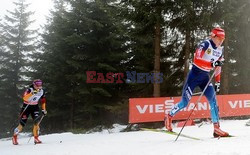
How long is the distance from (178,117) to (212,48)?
7468 millimetres

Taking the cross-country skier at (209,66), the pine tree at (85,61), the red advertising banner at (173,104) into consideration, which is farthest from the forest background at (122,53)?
the cross-country skier at (209,66)

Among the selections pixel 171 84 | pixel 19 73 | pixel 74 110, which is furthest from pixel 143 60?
pixel 19 73

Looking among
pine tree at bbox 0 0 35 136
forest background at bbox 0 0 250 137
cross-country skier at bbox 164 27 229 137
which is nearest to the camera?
cross-country skier at bbox 164 27 229 137

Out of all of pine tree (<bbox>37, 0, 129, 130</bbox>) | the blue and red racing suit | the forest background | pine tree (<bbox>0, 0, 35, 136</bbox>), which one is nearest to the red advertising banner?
the forest background

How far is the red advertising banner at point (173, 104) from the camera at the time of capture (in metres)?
13.0

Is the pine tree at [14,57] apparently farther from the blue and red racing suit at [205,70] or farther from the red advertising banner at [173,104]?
the blue and red racing suit at [205,70]

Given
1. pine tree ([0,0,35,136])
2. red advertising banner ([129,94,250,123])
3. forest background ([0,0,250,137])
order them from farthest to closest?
pine tree ([0,0,35,136])
forest background ([0,0,250,137])
red advertising banner ([129,94,250,123])

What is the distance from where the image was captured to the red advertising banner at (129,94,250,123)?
42.8 ft

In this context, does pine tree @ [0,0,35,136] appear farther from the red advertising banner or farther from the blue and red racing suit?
the blue and red racing suit

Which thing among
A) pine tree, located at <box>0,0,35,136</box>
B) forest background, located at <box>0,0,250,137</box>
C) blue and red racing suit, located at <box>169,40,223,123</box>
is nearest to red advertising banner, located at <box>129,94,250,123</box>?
forest background, located at <box>0,0,250,137</box>

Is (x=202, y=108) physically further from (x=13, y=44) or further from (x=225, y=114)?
(x=13, y=44)

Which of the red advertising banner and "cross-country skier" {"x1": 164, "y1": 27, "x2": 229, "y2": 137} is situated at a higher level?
"cross-country skier" {"x1": 164, "y1": 27, "x2": 229, "y2": 137}

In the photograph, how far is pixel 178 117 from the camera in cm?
1357

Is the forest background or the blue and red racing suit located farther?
the forest background
